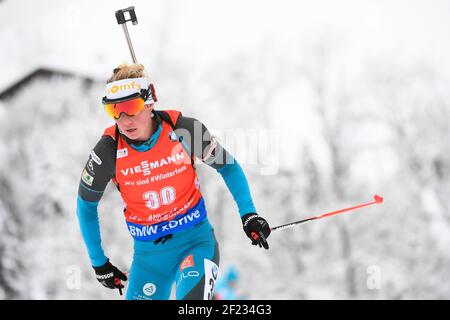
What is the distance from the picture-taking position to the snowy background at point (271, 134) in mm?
14789

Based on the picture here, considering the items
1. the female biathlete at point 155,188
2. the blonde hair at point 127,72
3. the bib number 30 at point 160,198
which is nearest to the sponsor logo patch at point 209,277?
the female biathlete at point 155,188

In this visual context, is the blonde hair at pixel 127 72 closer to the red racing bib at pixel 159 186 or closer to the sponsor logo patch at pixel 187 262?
the red racing bib at pixel 159 186

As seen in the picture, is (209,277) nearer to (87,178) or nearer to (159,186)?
(159,186)

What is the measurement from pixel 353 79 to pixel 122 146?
19.0m

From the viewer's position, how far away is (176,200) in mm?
3348

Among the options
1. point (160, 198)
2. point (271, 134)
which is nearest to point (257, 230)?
point (160, 198)

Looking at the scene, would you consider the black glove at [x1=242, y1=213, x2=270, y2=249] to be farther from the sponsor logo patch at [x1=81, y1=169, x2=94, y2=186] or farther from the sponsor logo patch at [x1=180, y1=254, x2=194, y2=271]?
the sponsor logo patch at [x1=81, y1=169, x2=94, y2=186]

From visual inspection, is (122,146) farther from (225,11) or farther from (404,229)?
(225,11)

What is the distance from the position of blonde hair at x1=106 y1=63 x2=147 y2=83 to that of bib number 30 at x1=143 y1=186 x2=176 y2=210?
684mm

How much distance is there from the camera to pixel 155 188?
3.31 meters

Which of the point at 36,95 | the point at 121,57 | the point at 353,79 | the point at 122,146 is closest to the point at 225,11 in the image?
the point at 353,79
